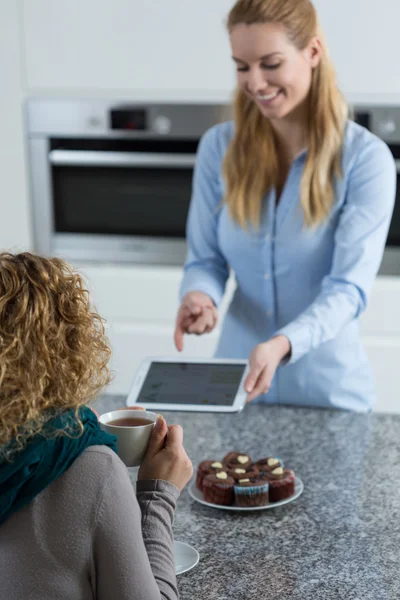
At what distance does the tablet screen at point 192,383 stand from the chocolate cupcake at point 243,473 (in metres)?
0.13

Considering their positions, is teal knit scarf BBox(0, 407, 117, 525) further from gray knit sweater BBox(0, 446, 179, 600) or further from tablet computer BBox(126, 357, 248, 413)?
tablet computer BBox(126, 357, 248, 413)

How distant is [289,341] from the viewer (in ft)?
5.27

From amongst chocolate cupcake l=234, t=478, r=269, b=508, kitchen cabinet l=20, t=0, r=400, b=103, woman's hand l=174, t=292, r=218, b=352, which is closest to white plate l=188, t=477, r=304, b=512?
chocolate cupcake l=234, t=478, r=269, b=508

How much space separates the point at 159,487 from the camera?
40.8 inches

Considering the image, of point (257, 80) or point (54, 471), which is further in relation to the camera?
point (257, 80)

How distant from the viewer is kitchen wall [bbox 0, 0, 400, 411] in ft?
8.98

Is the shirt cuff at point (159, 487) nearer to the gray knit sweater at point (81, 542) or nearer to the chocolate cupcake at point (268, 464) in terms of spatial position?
the gray knit sweater at point (81, 542)

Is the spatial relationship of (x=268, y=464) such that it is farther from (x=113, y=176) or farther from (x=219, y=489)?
(x=113, y=176)

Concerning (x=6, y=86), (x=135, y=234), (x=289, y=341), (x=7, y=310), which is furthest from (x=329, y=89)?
(x=6, y=86)

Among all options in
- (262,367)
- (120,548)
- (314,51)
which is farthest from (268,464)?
(314,51)

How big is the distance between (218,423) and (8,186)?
5.61 feet

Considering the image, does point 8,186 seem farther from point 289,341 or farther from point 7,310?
point 7,310

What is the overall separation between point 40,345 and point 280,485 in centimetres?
53

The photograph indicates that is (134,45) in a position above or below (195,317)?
above
